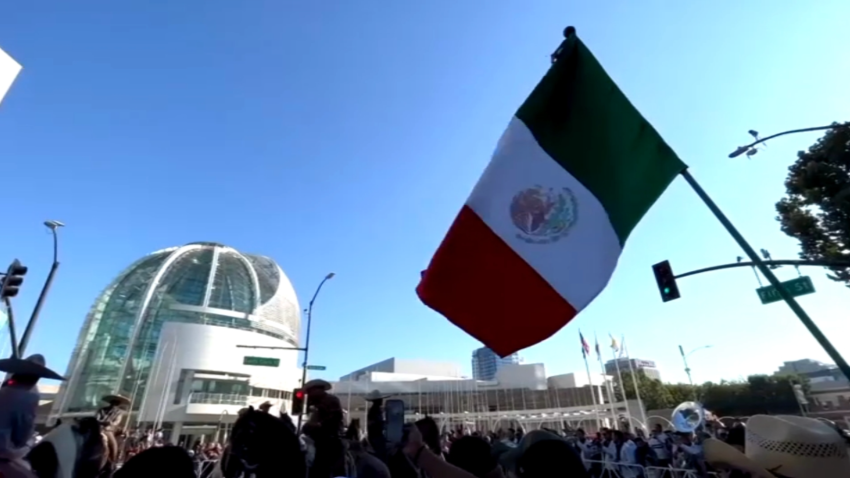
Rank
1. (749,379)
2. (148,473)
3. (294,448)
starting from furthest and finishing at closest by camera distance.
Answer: (749,379)
(294,448)
(148,473)

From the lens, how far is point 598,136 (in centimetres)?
405

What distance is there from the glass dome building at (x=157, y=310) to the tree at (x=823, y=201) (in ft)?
174

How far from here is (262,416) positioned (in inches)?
93.6

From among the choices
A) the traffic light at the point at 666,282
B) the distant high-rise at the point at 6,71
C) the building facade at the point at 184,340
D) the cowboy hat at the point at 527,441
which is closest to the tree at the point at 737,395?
the building facade at the point at 184,340

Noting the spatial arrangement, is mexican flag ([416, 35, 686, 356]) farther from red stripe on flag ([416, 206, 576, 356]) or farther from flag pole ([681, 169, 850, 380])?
flag pole ([681, 169, 850, 380])

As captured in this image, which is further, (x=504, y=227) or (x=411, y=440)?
(x=504, y=227)

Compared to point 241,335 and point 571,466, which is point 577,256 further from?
point 241,335

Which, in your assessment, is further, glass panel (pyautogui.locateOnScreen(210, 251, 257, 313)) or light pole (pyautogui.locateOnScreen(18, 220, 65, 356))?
glass panel (pyautogui.locateOnScreen(210, 251, 257, 313))

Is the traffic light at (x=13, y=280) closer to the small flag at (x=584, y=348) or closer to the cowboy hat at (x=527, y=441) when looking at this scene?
the cowboy hat at (x=527, y=441)

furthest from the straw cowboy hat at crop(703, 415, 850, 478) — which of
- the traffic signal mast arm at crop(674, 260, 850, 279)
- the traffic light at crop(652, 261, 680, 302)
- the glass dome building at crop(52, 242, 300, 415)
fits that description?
the glass dome building at crop(52, 242, 300, 415)

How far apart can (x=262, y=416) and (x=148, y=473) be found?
0.60 meters

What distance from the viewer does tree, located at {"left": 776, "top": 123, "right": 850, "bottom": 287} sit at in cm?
1093

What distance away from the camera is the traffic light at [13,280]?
13.5 m

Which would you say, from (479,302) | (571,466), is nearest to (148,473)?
(571,466)
